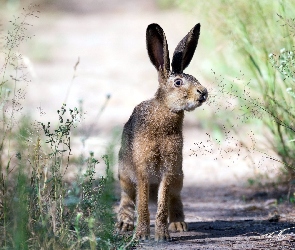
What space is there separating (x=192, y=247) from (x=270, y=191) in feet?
7.64

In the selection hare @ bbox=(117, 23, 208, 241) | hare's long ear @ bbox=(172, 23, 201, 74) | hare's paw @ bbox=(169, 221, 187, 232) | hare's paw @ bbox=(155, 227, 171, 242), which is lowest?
hare's paw @ bbox=(155, 227, 171, 242)

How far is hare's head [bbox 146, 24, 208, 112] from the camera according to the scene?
493 cm

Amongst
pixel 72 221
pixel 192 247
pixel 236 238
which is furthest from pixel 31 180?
pixel 236 238

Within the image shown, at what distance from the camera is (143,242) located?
480cm

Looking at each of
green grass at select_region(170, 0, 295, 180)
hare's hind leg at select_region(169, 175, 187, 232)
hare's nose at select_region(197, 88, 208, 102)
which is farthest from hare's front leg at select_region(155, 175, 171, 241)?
green grass at select_region(170, 0, 295, 180)

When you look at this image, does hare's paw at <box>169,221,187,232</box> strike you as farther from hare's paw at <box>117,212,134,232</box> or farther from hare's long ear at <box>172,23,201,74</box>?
hare's long ear at <box>172,23,201,74</box>

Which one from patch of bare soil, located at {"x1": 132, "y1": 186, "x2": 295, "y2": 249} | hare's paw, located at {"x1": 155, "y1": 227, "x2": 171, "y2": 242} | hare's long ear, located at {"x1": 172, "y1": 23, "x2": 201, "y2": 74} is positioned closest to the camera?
patch of bare soil, located at {"x1": 132, "y1": 186, "x2": 295, "y2": 249}

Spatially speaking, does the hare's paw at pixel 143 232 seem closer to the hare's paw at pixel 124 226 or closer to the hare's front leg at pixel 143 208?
the hare's front leg at pixel 143 208

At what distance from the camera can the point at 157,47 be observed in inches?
206

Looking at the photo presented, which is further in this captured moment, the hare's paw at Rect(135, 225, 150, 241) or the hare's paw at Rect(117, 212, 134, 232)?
the hare's paw at Rect(117, 212, 134, 232)

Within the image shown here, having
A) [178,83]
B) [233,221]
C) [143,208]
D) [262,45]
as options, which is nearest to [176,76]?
[178,83]

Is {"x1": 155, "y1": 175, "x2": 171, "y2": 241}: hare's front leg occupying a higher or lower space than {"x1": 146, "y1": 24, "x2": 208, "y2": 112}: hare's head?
lower

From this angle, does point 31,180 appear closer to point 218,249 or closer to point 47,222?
point 47,222

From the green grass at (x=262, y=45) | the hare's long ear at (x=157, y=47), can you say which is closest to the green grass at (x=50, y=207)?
the hare's long ear at (x=157, y=47)
